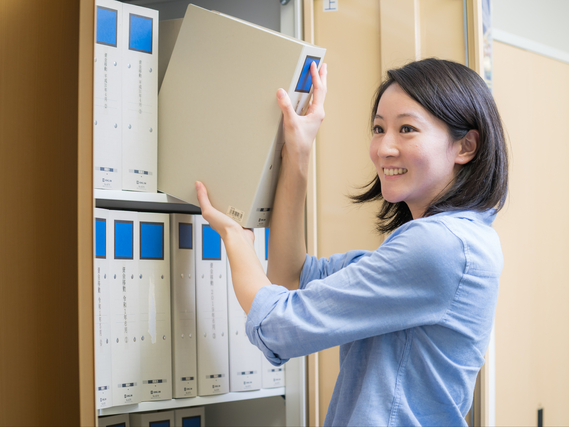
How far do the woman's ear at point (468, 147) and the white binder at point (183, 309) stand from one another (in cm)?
65

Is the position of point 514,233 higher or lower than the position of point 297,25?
lower

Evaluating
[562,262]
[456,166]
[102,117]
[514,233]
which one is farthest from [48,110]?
[562,262]

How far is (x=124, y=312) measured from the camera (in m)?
1.02

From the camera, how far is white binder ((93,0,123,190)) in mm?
978

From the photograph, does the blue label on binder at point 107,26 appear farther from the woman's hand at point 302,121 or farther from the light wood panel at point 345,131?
the light wood panel at point 345,131

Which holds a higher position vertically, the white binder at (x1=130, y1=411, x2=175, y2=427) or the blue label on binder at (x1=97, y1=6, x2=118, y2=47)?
the blue label on binder at (x1=97, y1=6, x2=118, y2=47)

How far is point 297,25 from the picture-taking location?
1.25m

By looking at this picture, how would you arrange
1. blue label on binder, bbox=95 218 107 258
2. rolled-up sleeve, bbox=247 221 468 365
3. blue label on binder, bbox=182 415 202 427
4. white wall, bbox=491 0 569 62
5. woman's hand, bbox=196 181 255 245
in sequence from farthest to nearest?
white wall, bbox=491 0 569 62, blue label on binder, bbox=182 415 202 427, blue label on binder, bbox=95 218 107 258, woman's hand, bbox=196 181 255 245, rolled-up sleeve, bbox=247 221 468 365

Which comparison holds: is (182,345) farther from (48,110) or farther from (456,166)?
(456,166)

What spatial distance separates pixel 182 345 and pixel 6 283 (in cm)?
41

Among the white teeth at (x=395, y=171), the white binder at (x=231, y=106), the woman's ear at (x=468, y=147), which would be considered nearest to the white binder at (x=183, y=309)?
the white binder at (x=231, y=106)

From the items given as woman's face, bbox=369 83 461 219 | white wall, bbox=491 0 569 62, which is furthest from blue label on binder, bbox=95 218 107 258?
white wall, bbox=491 0 569 62

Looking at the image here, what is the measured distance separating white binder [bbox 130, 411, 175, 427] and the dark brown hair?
0.87m

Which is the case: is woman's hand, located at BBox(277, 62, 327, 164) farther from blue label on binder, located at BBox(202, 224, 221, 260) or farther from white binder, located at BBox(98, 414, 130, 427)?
white binder, located at BBox(98, 414, 130, 427)
